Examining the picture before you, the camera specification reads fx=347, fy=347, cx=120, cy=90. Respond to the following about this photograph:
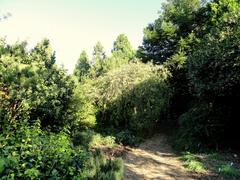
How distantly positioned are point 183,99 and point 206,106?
5.16m

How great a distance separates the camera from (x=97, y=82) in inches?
803

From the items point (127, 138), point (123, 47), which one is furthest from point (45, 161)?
point (123, 47)

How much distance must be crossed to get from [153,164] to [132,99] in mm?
7152

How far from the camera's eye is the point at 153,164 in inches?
475

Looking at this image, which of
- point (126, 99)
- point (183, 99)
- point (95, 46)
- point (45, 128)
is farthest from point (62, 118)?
point (95, 46)

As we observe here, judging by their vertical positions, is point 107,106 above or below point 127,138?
above

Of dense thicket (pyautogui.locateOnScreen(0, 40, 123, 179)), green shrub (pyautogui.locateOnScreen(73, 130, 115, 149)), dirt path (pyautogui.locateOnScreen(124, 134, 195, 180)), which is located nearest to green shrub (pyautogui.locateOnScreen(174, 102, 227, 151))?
dirt path (pyautogui.locateOnScreen(124, 134, 195, 180))

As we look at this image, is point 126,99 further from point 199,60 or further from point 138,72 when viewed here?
point 199,60

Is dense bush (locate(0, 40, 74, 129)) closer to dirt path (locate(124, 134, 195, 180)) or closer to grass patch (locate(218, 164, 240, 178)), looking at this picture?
dirt path (locate(124, 134, 195, 180))

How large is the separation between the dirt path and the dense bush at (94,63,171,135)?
2.00 metres

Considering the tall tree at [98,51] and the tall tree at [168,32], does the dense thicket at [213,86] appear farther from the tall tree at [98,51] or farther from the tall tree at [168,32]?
the tall tree at [98,51]

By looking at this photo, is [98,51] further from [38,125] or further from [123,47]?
[38,125]

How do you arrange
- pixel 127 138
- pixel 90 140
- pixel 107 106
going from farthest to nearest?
pixel 107 106
pixel 127 138
pixel 90 140

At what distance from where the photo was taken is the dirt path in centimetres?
1018
